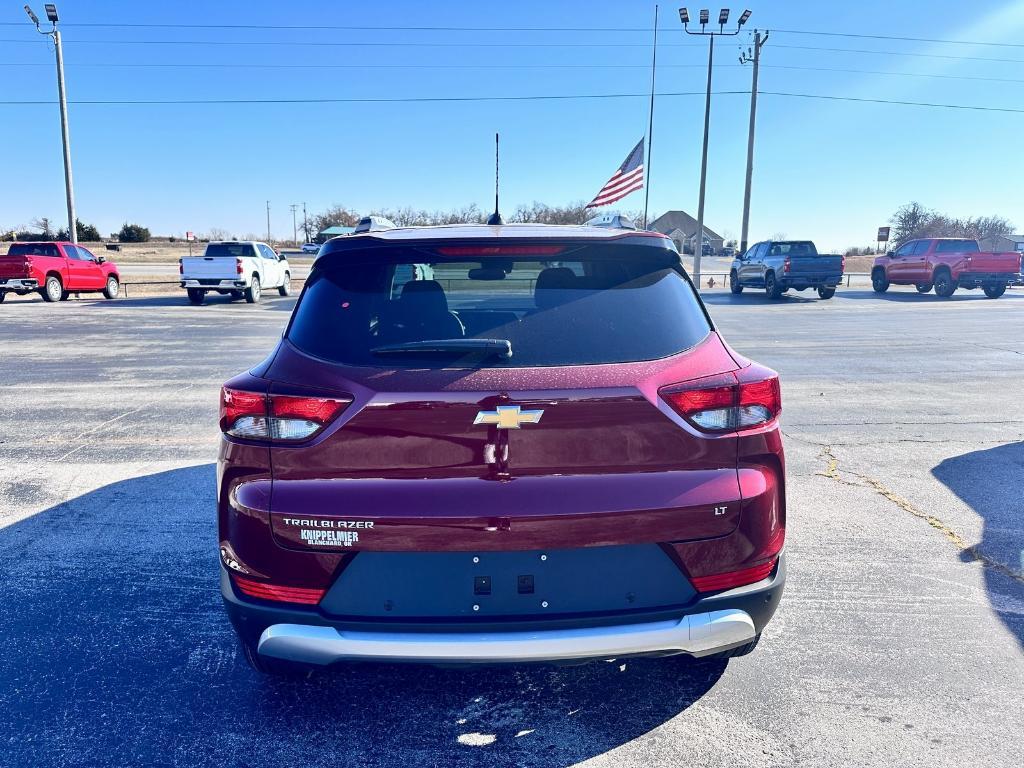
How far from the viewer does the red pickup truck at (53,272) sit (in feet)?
71.3

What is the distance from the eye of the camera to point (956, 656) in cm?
311

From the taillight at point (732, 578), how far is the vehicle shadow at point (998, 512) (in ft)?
5.31

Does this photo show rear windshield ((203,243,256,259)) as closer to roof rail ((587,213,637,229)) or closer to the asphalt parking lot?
the asphalt parking lot

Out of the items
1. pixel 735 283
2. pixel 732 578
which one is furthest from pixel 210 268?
pixel 732 578

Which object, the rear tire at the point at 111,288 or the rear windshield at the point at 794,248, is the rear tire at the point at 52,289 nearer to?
the rear tire at the point at 111,288

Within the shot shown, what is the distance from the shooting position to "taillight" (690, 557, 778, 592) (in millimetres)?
2377

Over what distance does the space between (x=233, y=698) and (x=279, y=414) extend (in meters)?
1.24

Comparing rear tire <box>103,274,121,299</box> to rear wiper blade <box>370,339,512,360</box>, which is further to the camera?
rear tire <box>103,274,121,299</box>

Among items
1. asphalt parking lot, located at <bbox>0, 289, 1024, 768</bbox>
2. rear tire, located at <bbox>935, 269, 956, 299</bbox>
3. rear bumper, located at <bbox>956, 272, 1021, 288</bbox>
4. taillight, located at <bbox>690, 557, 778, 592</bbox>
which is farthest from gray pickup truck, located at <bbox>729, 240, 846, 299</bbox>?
taillight, located at <bbox>690, 557, 778, 592</bbox>

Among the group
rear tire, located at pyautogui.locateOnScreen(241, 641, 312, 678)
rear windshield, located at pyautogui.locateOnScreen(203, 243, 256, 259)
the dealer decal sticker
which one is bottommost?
rear tire, located at pyautogui.locateOnScreen(241, 641, 312, 678)

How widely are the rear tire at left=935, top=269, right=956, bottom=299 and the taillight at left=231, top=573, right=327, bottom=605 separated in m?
29.2

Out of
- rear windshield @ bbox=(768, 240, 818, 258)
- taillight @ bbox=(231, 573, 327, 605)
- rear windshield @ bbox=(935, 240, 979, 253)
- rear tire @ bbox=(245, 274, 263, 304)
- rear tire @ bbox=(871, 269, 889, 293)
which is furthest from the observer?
rear tire @ bbox=(871, 269, 889, 293)

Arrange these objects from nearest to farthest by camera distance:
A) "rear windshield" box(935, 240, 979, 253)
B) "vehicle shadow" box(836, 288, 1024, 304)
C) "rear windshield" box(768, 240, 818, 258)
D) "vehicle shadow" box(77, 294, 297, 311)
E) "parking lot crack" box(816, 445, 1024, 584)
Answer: "parking lot crack" box(816, 445, 1024, 584) < "vehicle shadow" box(77, 294, 297, 311) < "vehicle shadow" box(836, 288, 1024, 304) < "rear windshield" box(935, 240, 979, 253) < "rear windshield" box(768, 240, 818, 258)

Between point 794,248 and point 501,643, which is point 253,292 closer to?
point 794,248
